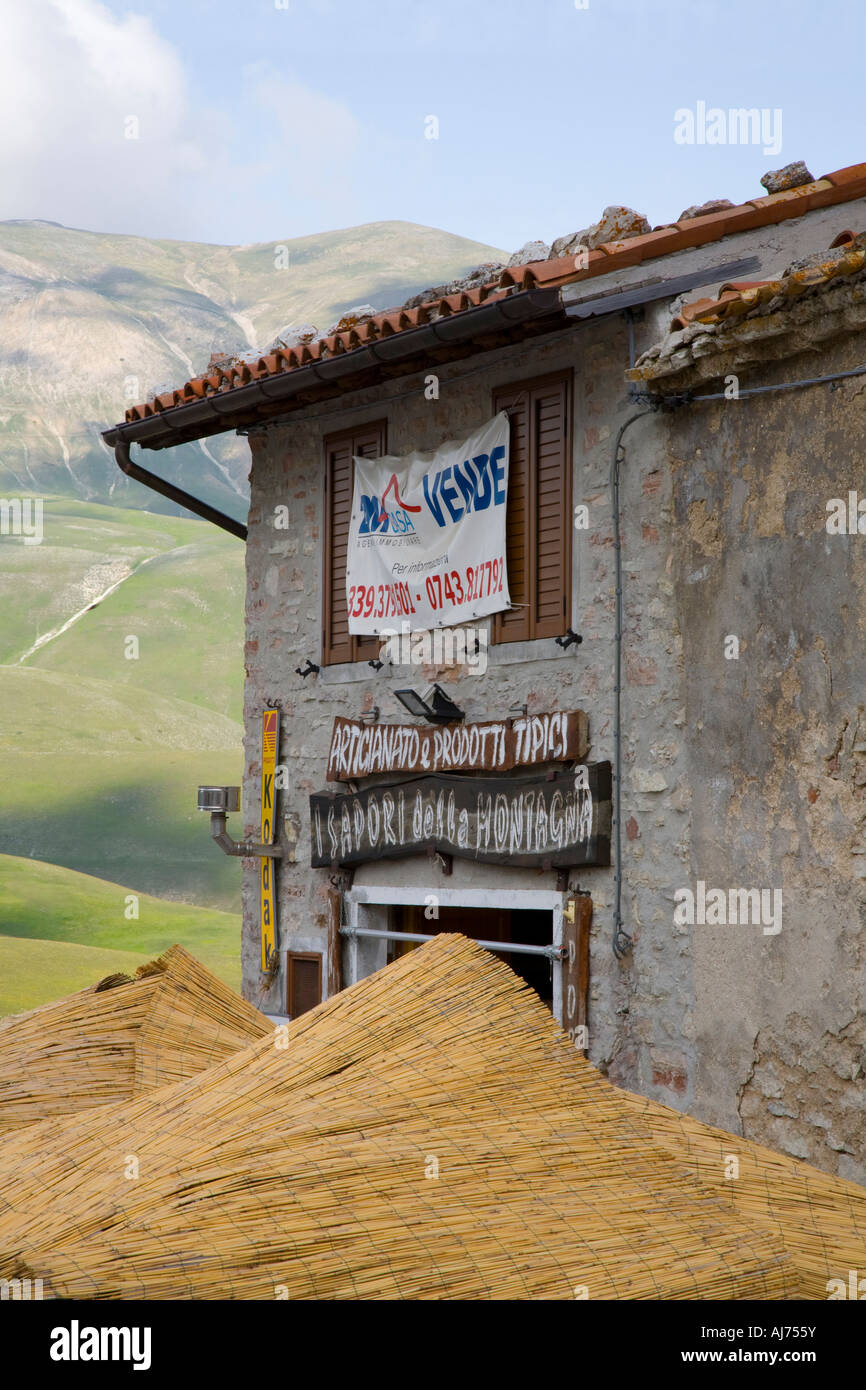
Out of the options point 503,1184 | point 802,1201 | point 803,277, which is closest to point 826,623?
point 803,277

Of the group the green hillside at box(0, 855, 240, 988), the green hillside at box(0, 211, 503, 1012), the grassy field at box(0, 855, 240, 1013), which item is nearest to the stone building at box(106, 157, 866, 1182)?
the green hillside at box(0, 211, 503, 1012)

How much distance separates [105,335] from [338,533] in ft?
465

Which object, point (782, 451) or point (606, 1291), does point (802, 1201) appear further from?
point (782, 451)

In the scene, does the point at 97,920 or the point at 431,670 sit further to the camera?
the point at 97,920

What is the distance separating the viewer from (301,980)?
10750 mm

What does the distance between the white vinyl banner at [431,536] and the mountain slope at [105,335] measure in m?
101

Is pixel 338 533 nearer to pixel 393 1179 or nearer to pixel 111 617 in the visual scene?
pixel 393 1179

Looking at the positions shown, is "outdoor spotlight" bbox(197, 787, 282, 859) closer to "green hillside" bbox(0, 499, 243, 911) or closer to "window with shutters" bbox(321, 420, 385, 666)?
"window with shutters" bbox(321, 420, 385, 666)

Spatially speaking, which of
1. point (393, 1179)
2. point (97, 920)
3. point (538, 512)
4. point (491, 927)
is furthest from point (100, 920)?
point (393, 1179)

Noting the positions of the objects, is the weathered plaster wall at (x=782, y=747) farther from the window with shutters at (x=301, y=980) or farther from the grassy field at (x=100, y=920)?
the grassy field at (x=100, y=920)

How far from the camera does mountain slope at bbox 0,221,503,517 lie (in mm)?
128125

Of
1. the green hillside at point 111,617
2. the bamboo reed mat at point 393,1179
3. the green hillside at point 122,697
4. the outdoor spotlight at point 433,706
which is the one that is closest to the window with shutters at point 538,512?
the outdoor spotlight at point 433,706

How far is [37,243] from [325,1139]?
17983 centimetres

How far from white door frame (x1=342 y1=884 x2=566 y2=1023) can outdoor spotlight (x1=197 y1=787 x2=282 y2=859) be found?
0.89m
